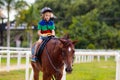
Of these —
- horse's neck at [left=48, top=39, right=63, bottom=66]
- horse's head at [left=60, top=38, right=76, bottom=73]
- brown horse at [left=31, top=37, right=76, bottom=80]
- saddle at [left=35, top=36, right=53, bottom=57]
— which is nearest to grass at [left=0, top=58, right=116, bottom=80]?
saddle at [left=35, top=36, right=53, bottom=57]

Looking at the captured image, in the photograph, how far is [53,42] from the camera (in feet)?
28.1

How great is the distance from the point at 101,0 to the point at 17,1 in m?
22.9

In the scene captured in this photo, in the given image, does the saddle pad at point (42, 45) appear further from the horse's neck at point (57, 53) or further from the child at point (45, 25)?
the horse's neck at point (57, 53)

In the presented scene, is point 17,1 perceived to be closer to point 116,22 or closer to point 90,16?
point 90,16

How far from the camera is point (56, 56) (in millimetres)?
8344

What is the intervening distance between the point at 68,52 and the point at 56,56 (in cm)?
67

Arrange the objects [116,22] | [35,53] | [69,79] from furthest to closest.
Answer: [116,22] → [69,79] → [35,53]

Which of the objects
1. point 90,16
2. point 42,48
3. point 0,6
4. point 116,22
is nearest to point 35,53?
point 42,48

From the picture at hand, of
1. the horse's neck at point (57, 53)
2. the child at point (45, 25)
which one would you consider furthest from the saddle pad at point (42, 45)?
the horse's neck at point (57, 53)

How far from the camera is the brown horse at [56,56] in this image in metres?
7.80

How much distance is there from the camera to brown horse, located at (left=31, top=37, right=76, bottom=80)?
7801 millimetres

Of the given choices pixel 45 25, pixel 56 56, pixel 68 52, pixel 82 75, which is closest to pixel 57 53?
pixel 56 56

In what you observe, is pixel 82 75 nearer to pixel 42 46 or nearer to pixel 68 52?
pixel 42 46

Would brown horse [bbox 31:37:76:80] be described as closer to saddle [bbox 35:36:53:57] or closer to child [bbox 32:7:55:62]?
saddle [bbox 35:36:53:57]
